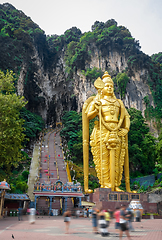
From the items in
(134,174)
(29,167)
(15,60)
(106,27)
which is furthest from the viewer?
(106,27)

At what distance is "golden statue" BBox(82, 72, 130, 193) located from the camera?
37.3 ft

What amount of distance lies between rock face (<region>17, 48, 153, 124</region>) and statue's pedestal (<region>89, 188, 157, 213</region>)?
2065 centimetres

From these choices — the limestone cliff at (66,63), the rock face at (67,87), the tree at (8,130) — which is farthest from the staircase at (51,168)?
the limestone cliff at (66,63)

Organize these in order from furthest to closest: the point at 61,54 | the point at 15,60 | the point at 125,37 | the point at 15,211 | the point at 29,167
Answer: the point at 61,54 → the point at 125,37 → the point at 15,60 → the point at 29,167 → the point at 15,211

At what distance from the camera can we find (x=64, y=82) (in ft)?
140

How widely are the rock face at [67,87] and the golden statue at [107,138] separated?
18.7 m

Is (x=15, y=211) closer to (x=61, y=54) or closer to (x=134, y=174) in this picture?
(x=134, y=174)

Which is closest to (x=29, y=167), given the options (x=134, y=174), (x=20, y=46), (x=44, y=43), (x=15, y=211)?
(x=15, y=211)

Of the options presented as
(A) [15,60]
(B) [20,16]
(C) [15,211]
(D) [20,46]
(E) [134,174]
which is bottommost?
(C) [15,211]

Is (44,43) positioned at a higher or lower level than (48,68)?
higher

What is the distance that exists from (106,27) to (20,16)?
15776mm

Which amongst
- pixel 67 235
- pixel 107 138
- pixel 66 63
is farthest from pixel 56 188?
pixel 66 63

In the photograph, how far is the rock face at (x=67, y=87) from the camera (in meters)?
31.4

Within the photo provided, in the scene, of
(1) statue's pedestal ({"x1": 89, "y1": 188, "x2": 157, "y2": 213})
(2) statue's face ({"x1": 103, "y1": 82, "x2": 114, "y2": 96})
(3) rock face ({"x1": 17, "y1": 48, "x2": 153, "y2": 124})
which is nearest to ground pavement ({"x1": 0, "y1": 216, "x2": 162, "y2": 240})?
(1) statue's pedestal ({"x1": 89, "y1": 188, "x2": 157, "y2": 213})
